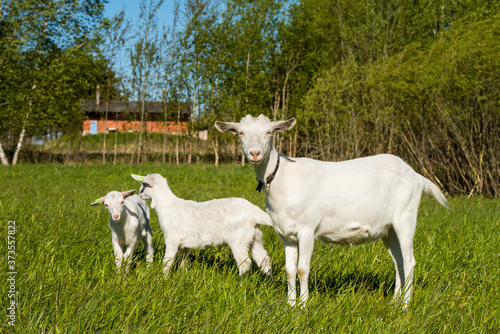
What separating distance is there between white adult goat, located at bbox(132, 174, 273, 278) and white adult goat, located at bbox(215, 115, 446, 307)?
0.89 m

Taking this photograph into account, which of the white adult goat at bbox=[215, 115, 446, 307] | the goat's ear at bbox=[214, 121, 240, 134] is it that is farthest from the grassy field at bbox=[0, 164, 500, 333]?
the goat's ear at bbox=[214, 121, 240, 134]

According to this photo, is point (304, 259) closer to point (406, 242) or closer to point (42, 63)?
point (406, 242)

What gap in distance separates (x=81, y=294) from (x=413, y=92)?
43.2 feet

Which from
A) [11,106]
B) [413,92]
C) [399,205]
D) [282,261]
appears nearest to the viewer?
[399,205]

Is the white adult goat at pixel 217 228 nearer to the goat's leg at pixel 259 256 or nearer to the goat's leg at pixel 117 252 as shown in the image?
the goat's leg at pixel 259 256

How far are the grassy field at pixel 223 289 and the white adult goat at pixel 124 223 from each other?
186mm

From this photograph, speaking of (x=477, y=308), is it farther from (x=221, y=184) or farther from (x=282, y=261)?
(x=221, y=184)

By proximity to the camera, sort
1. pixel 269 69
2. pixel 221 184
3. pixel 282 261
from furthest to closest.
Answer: pixel 269 69 < pixel 221 184 < pixel 282 261

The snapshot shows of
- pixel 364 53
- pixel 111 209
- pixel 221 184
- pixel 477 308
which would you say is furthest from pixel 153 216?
pixel 364 53

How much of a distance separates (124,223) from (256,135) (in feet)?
7.03

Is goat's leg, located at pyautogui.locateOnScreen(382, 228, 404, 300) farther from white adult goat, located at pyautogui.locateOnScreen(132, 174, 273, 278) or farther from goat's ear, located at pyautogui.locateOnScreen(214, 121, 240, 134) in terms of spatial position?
goat's ear, located at pyautogui.locateOnScreen(214, 121, 240, 134)

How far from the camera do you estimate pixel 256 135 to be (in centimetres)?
407

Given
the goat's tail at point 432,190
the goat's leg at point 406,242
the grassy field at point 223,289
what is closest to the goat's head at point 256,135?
the grassy field at point 223,289

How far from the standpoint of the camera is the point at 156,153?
30.9 metres
